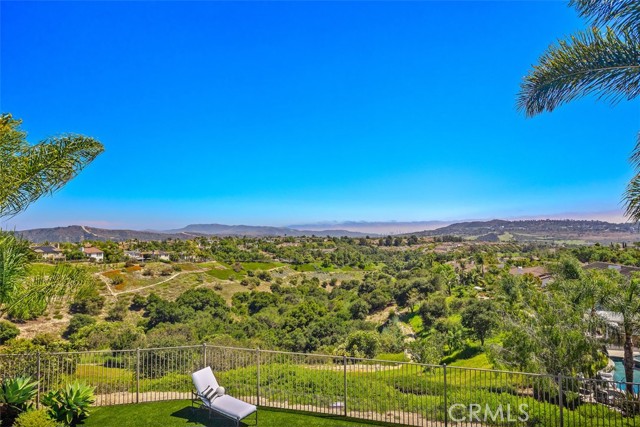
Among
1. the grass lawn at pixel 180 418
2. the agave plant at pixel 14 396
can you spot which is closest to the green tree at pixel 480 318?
the grass lawn at pixel 180 418

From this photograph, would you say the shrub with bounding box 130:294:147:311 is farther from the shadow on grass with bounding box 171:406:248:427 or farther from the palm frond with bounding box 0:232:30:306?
the palm frond with bounding box 0:232:30:306

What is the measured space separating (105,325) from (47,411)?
26408mm

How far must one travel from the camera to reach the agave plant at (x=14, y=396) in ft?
19.1

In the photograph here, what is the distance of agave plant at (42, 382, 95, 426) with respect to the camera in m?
5.89

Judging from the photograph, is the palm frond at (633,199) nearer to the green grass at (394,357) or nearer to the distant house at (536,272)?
the green grass at (394,357)

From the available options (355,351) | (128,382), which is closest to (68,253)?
(355,351)

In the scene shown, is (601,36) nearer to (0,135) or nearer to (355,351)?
(0,135)

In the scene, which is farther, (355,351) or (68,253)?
(68,253)

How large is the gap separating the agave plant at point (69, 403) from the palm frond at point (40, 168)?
3.04m

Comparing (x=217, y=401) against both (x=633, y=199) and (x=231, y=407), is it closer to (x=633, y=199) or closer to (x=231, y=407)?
(x=231, y=407)

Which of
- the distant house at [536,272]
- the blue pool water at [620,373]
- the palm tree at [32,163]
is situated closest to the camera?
the palm tree at [32,163]

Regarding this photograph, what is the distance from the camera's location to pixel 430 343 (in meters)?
24.6

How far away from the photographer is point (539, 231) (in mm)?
96500

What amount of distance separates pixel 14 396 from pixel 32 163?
3.68m
